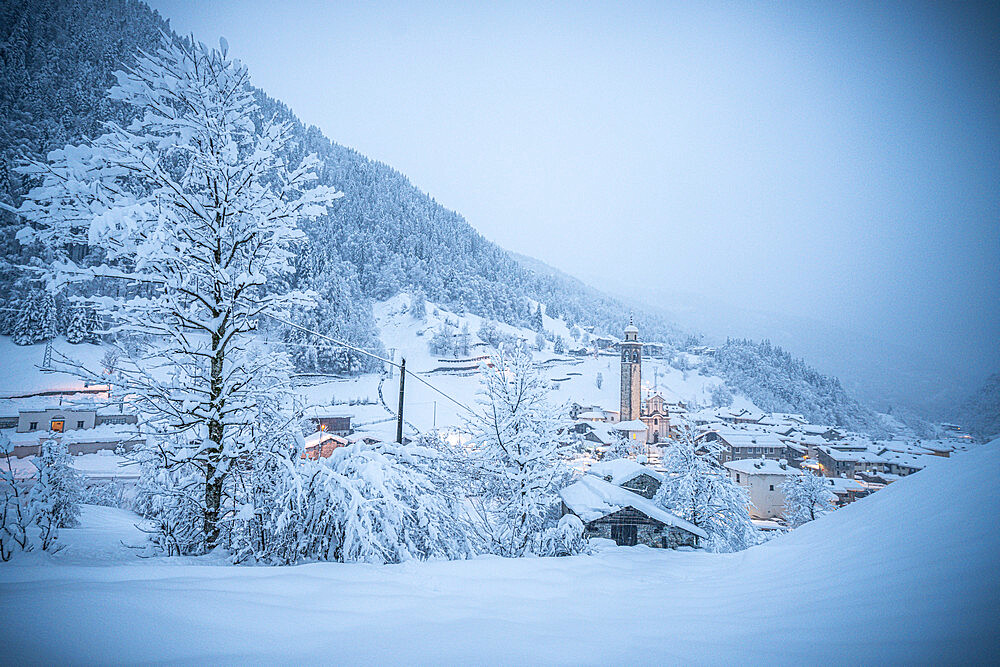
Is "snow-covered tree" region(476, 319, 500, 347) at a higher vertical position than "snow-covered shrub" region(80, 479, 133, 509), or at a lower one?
higher

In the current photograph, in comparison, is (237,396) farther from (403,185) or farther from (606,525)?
(403,185)

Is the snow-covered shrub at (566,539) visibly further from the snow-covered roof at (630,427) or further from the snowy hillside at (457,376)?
the snow-covered roof at (630,427)

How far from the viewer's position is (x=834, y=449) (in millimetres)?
40062

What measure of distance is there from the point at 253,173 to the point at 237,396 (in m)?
2.98

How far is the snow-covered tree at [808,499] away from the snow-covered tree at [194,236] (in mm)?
32536

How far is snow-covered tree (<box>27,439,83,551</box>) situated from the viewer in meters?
6.97

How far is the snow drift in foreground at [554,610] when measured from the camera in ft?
5.12

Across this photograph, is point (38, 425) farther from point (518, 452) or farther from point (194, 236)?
point (518, 452)

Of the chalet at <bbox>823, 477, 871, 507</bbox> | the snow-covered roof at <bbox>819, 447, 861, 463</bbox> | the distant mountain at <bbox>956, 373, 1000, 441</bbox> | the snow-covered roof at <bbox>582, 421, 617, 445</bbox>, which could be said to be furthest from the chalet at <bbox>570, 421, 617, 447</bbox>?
the distant mountain at <bbox>956, 373, 1000, 441</bbox>

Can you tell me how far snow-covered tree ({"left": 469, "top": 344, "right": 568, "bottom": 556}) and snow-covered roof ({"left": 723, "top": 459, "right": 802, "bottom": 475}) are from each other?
28524 millimetres

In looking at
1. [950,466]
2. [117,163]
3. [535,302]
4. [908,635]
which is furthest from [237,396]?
[535,302]

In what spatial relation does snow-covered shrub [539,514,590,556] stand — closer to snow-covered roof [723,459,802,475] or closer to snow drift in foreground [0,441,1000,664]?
snow drift in foreground [0,441,1000,664]

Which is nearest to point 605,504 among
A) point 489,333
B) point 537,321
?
point 489,333

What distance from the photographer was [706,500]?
20.1m
